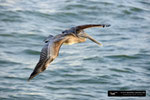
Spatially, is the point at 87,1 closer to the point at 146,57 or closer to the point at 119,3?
the point at 119,3

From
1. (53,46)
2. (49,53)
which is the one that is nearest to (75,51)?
(53,46)

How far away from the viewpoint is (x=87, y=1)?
666 inches

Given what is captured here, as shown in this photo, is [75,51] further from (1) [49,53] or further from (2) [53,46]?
(1) [49,53]

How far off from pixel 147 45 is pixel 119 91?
3119 millimetres

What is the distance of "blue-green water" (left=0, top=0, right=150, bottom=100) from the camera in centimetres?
1127

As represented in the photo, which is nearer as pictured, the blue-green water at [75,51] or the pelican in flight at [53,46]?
the pelican in flight at [53,46]

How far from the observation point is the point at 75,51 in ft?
42.7

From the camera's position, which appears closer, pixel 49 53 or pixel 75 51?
pixel 49 53

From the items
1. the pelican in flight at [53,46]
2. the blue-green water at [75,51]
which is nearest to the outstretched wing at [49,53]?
the pelican in flight at [53,46]

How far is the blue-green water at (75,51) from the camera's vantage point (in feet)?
37.0

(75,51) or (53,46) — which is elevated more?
(53,46)

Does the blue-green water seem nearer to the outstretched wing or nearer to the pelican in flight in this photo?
the pelican in flight

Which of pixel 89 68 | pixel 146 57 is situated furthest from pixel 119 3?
pixel 89 68

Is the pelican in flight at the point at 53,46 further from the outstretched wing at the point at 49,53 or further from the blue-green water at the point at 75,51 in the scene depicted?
the blue-green water at the point at 75,51
